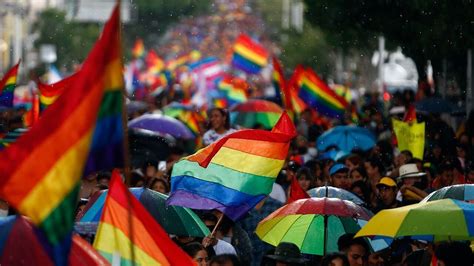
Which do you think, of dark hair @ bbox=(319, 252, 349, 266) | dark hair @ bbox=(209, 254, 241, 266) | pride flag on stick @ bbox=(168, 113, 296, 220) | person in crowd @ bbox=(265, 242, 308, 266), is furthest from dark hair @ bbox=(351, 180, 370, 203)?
dark hair @ bbox=(209, 254, 241, 266)

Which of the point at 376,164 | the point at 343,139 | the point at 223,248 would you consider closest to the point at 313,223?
the point at 223,248

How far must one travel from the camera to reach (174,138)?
2130 centimetres

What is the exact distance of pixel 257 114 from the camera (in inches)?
848

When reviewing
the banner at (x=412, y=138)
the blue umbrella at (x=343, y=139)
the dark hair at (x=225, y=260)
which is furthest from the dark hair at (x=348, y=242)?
the blue umbrella at (x=343, y=139)

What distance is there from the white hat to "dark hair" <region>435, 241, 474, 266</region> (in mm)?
5340

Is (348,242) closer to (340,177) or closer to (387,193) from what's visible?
(387,193)

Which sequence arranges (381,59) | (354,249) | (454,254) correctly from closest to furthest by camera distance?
(454,254) < (354,249) < (381,59)

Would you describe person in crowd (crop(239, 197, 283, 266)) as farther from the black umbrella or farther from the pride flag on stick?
the black umbrella

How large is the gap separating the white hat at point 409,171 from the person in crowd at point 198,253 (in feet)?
14.1

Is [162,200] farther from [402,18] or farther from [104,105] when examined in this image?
[402,18]

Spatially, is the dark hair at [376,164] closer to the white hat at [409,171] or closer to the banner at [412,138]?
the white hat at [409,171]

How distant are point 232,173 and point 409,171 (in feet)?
12.4

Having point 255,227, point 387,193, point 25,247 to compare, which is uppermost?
point 25,247

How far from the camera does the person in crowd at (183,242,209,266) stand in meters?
9.80
